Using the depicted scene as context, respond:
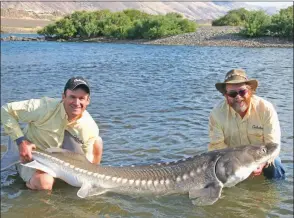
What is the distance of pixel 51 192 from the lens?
5.08m

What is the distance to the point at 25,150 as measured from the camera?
478cm

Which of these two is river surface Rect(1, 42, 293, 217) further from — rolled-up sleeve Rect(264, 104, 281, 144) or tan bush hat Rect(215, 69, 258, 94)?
tan bush hat Rect(215, 69, 258, 94)

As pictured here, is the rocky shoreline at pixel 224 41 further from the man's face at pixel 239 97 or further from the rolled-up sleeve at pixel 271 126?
the man's face at pixel 239 97

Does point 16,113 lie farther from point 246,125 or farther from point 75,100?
point 246,125

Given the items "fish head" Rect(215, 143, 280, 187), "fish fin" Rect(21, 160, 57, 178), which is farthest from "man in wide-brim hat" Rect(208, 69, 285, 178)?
"fish fin" Rect(21, 160, 57, 178)

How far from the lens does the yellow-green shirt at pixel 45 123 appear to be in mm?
4887

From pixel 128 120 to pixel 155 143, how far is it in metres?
2.02

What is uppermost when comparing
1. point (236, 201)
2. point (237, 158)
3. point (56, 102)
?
point (56, 102)

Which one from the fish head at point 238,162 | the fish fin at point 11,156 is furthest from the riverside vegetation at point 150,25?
the fish fin at point 11,156

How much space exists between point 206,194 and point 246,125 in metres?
1.02

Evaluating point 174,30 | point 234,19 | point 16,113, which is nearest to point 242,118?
point 16,113

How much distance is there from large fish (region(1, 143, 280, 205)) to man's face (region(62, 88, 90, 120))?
496mm

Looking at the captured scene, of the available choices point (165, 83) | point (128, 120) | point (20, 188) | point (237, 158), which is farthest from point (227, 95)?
point (165, 83)

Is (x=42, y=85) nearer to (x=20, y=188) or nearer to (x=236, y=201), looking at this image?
(x=20, y=188)
